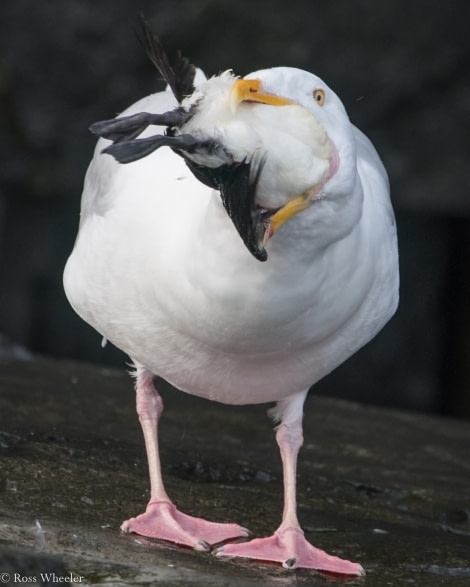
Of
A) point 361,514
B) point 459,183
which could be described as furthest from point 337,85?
point 361,514

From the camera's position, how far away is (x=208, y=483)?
4.59 meters

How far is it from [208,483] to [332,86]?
3625 millimetres

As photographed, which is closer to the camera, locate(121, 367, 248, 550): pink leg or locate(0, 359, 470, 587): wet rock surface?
locate(0, 359, 470, 587): wet rock surface

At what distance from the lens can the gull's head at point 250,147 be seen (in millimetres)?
2689

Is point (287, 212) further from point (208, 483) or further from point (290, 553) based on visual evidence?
point (208, 483)

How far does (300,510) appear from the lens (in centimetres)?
438

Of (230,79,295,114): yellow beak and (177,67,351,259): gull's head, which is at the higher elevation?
(230,79,295,114): yellow beak

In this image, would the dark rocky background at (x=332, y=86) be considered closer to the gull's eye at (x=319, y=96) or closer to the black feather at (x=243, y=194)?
the gull's eye at (x=319, y=96)

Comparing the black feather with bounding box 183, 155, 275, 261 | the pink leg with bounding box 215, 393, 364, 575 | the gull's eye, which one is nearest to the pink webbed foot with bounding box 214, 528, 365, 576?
the pink leg with bounding box 215, 393, 364, 575

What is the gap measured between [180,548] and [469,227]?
17.7 ft

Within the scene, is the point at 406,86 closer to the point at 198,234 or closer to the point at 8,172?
the point at 8,172

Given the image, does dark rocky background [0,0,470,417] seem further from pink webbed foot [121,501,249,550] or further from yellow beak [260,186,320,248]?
yellow beak [260,186,320,248]

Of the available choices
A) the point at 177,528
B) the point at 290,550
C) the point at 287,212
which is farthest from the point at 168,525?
the point at 287,212

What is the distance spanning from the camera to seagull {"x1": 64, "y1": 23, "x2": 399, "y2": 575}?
276 centimetres
